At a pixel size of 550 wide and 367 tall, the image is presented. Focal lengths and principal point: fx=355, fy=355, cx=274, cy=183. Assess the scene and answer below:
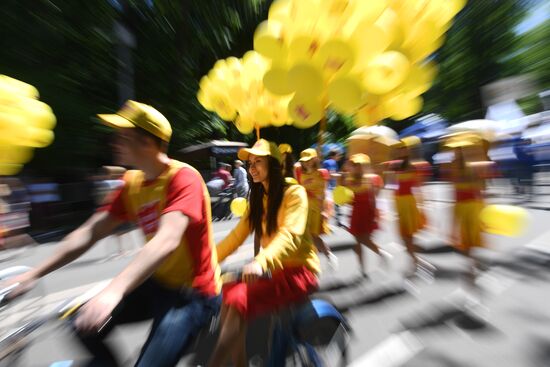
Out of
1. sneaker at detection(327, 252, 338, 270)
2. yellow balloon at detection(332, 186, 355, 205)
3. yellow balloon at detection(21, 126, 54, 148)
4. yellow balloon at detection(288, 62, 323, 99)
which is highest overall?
yellow balloon at detection(288, 62, 323, 99)

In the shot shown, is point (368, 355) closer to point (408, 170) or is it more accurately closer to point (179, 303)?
point (179, 303)

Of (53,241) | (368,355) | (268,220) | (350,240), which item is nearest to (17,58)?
(53,241)

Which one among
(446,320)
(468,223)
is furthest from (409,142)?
(446,320)

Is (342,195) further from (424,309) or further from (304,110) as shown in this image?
(424,309)

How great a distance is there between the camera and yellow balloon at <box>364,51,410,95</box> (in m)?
2.03

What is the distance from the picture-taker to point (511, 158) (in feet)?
33.0

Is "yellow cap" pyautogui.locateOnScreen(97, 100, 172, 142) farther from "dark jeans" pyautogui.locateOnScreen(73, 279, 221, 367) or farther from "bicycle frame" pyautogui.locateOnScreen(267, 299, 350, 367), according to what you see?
"bicycle frame" pyautogui.locateOnScreen(267, 299, 350, 367)

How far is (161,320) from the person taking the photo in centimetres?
152

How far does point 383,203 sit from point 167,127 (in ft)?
32.2

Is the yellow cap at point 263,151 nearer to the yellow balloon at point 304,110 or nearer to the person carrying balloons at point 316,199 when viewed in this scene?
the yellow balloon at point 304,110

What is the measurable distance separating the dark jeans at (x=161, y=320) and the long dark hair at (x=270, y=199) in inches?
23.1

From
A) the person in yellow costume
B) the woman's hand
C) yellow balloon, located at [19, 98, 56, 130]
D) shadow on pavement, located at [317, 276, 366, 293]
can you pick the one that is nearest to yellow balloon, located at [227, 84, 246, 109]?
yellow balloon, located at [19, 98, 56, 130]

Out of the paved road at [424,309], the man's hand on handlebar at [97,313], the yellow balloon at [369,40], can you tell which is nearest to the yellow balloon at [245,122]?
the yellow balloon at [369,40]

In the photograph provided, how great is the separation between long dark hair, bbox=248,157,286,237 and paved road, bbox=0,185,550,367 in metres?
0.98
